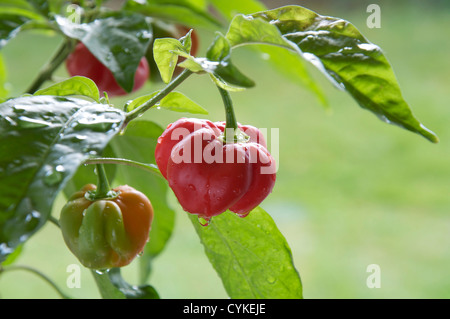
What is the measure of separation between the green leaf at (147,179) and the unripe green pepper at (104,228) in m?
0.06

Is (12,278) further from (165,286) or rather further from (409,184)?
(409,184)

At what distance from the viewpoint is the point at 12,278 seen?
174 centimetres

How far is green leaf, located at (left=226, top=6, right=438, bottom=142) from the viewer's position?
0.85ft

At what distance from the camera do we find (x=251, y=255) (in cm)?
35

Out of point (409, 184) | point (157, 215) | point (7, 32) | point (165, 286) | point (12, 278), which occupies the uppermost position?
point (7, 32)

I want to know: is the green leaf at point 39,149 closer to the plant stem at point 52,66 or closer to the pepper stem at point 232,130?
the pepper stem at point 232,130

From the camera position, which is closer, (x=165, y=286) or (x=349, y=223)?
(x=165, y=286)

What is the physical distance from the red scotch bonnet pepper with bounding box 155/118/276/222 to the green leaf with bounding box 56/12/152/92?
1.7 inches

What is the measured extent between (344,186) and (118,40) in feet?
5.95

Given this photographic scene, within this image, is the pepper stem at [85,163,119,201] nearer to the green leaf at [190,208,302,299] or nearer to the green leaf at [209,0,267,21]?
the green leaf at [190,208,302,299]

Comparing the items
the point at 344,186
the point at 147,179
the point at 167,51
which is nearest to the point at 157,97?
the point at 167,51

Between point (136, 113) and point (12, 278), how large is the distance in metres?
Answer: 1.62
